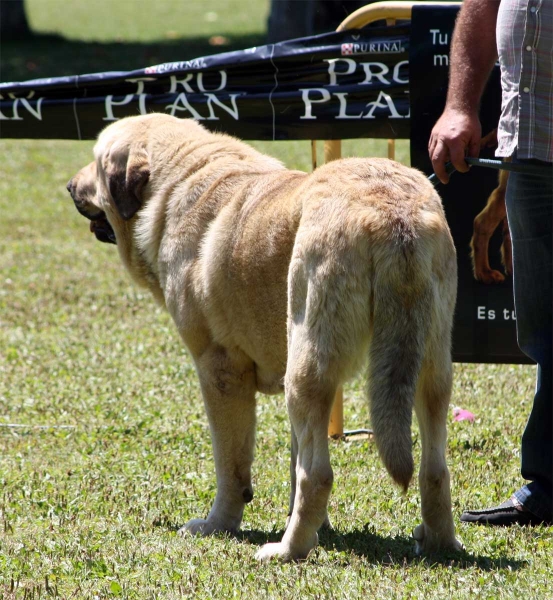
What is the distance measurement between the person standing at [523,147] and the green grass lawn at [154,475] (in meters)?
0.31

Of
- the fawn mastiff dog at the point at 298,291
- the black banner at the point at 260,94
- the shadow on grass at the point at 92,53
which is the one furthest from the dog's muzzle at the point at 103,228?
the shadow on grass at the point at 92,53

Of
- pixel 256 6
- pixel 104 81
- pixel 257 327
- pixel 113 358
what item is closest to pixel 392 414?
pixel 257 327

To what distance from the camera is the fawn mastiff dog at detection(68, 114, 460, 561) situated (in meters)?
3.36

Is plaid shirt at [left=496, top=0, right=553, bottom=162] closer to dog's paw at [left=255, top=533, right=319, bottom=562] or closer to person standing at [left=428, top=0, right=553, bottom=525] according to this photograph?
person standing at [left=428, top=0, right=553, bottom=525]

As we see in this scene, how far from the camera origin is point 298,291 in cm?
353

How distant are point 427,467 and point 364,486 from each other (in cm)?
125

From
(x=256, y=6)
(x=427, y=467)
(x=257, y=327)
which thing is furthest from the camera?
(x=256, y=6)

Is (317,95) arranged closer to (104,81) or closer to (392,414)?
(104,81)

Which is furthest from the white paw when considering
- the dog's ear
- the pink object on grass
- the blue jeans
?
the pink object on grass

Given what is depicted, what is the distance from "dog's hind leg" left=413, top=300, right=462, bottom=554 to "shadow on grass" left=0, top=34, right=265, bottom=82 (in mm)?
20202

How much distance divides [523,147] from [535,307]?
0.77 metres

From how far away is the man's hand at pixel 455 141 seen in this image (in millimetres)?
4035

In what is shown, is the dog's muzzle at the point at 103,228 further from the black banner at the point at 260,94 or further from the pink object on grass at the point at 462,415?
the pink object on grass at the point at 462,415

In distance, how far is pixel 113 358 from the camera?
7398mm
